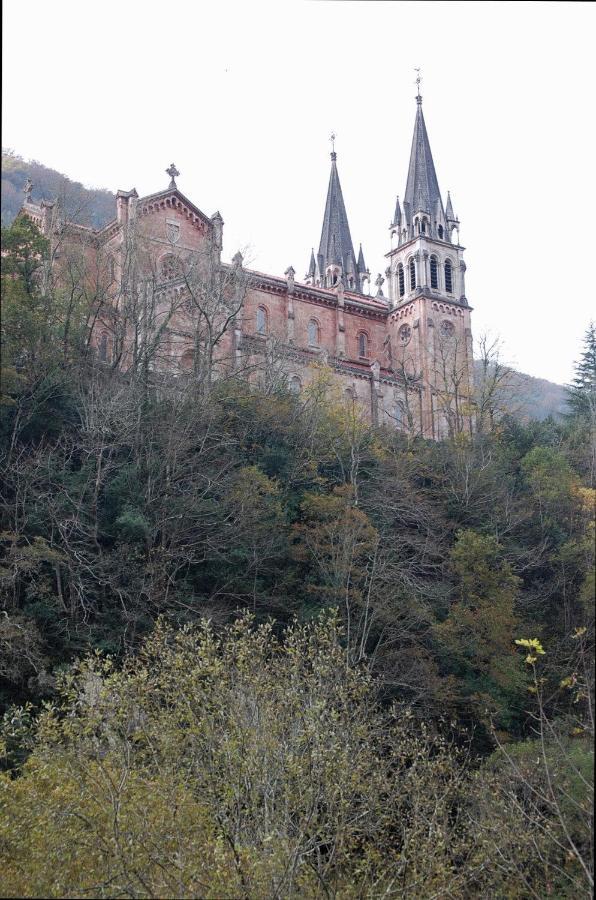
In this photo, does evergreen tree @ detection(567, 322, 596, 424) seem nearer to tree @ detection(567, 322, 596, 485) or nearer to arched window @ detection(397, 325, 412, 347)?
tree @ detection(567, 322, 596, 485)

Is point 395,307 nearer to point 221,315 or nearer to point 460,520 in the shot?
point 221,315

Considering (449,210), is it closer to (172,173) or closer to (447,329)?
(447,329)

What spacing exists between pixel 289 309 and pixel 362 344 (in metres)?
5.75

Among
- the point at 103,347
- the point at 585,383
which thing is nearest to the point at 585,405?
the point at 585,383

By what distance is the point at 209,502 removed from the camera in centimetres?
2650

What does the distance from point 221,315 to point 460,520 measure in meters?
12.4

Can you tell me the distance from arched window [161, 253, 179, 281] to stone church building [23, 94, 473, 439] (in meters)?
0.11

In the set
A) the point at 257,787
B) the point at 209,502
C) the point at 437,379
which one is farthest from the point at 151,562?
the point at 437,379

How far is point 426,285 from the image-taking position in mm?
56625

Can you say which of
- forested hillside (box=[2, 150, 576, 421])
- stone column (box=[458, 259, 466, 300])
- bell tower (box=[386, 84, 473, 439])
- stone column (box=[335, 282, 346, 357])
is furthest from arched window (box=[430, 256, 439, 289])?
forested hillside (box=[2, 150, 576, 421])

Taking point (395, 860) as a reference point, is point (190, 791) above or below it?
above

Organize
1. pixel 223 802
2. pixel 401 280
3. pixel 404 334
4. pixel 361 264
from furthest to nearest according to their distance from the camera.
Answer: pixel 361 264 < pixel 401 280 < pixel 404 334 < pixel 223 802

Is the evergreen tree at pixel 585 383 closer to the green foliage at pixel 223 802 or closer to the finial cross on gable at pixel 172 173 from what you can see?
the finial cross on gable at pixel 172 173

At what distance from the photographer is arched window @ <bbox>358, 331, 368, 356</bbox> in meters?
56.7
